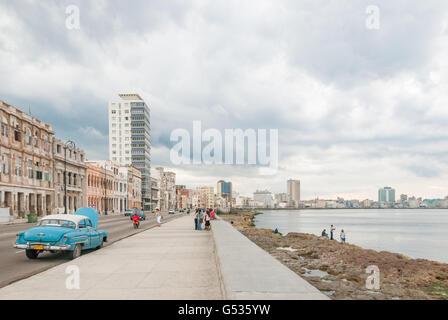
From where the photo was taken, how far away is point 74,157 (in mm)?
70562

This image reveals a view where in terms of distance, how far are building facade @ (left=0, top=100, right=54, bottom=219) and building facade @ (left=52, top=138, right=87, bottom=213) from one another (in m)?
1.82

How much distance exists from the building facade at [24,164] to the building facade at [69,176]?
1816mm

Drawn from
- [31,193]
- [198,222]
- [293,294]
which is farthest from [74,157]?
[293,294]

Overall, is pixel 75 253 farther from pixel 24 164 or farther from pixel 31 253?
pixel 24 164

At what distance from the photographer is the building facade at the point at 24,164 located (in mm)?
48188

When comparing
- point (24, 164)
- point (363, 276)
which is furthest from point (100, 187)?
point (363, 276)

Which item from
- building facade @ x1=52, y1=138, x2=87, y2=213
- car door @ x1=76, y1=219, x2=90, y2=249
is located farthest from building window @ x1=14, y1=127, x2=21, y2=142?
car door @ x1=76, y1=219, x2=90, y2=249

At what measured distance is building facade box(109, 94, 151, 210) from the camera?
15125 centimetres

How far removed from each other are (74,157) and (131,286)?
6607 centimetres

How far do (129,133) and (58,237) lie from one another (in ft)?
470

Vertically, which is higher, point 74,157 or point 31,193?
point 74,157

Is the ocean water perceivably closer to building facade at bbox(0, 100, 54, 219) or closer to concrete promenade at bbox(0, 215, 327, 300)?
concrete promenade at bbox(0, 215, 327, 300)
